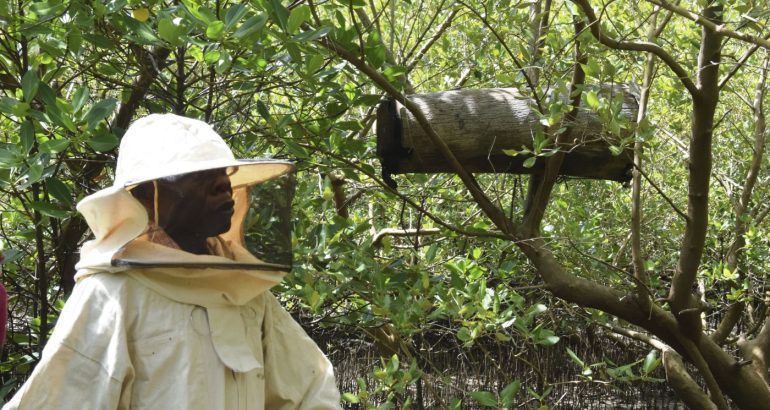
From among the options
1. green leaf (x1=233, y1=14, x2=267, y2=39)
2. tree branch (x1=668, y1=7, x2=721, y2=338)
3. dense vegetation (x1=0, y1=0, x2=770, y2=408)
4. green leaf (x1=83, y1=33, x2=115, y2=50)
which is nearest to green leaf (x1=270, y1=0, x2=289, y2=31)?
dense vegetation (x1=0, y1=0, x2=770, y2=408)

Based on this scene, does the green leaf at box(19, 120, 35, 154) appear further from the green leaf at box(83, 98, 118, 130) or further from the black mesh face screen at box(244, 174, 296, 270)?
the black mesh face screen at box(244, 174, 296, 270)

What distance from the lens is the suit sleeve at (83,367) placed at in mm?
1531

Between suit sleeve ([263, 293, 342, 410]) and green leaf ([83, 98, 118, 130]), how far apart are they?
0.72 m

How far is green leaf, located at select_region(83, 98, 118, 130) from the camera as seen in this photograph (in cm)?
224

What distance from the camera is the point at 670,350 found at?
412 centimetres

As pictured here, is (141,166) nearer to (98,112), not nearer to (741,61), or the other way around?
(98,112)

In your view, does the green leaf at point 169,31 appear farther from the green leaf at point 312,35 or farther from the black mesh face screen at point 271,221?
the black mesh face screen at point 271,221

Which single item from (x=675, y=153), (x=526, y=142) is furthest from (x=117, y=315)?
(x=675, y=153)

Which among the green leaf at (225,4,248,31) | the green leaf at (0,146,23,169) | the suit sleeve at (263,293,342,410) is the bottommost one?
the suit sleeve at (263,293,342,410)

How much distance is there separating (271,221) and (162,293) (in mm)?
309

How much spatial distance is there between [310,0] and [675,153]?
3.09 metres

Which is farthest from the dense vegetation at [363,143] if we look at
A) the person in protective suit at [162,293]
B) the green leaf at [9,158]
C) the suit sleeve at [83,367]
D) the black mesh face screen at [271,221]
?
the suit sleeve at [83,367]

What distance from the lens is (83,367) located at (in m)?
1.56

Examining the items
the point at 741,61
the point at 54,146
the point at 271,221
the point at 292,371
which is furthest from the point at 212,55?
the point at 741,61
